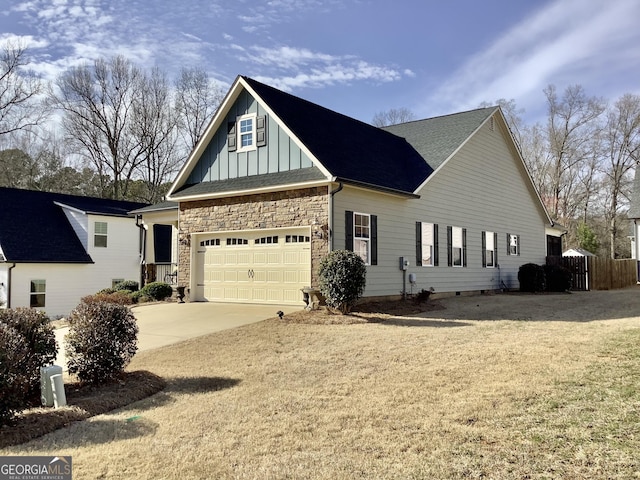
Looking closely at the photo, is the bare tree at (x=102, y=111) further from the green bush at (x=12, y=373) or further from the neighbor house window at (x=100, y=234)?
the green bush at (x=12, y=373)

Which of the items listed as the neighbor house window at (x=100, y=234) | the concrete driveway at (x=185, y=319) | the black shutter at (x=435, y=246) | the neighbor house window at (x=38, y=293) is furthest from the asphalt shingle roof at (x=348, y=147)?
the neighbor house window at (x=38, y=293)

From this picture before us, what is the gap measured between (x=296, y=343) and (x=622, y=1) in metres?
11.5

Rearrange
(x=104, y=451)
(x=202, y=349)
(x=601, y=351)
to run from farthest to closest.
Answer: (x=202, y=349) < (x=601, y=351) < (x=104, y=451)

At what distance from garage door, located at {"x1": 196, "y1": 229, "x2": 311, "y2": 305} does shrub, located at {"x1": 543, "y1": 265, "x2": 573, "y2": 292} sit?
12.1 m

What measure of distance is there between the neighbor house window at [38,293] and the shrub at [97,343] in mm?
16849

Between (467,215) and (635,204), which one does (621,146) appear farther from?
(467,215)

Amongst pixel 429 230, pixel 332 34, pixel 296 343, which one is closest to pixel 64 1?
pixel 332 34

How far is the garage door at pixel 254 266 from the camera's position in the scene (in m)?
14.5

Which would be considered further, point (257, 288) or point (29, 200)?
point (29, 200)

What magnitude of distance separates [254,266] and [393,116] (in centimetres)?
3587

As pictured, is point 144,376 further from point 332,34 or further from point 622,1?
point 622,1

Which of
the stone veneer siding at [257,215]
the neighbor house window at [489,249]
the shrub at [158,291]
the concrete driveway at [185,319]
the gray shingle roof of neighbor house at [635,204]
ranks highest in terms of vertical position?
the gray shingle roof of neighbor house at [635,204]

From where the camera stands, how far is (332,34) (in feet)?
47.3

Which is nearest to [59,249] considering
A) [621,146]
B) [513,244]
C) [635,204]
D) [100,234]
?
[100,234]
